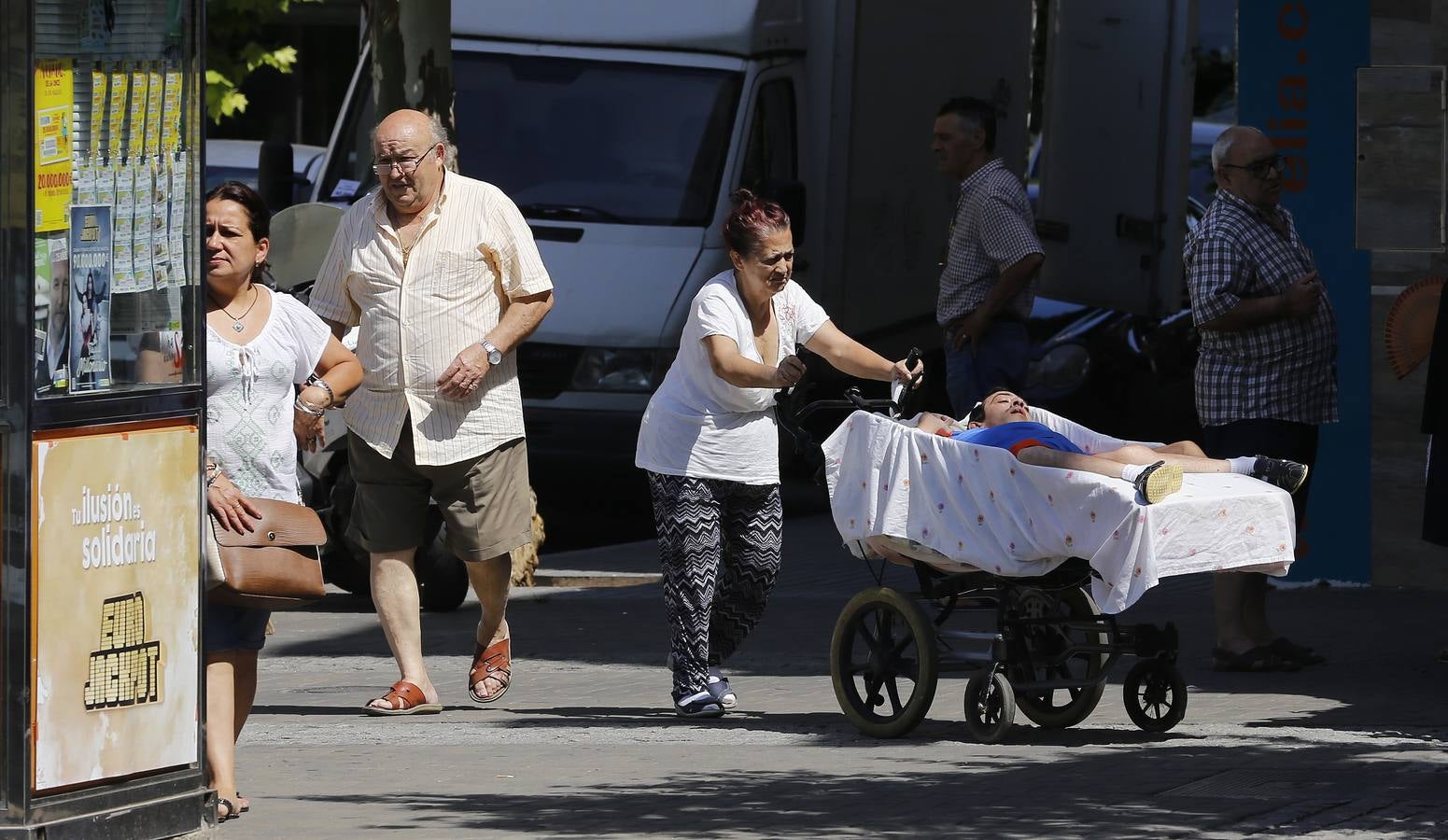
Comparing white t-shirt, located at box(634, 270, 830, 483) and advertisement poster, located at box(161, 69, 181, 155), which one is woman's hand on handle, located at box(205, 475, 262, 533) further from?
white t-shirt, located at box(634, 270, 830, 483)

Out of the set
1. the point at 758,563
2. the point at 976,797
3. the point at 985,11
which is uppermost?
the point at 985,11

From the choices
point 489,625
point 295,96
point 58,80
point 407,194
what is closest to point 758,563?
point 489,625

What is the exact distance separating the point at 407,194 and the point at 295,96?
885 inches

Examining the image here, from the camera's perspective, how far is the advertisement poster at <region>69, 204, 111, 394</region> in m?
5.59

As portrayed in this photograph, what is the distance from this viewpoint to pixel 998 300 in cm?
1032

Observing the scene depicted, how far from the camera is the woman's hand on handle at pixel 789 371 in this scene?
7.55 meters

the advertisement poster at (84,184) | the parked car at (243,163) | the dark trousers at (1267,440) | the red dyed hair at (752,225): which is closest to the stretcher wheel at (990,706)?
the red dyed hair at (752,225)

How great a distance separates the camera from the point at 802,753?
7.35m

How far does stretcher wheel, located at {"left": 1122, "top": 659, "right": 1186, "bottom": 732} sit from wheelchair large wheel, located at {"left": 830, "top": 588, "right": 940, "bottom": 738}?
2.03ft

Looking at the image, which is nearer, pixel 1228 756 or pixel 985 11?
pixel 1228 756

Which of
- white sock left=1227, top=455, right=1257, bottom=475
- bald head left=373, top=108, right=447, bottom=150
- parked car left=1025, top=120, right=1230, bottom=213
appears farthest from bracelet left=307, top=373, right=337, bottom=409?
parked car left=1025, top=120, right=1230, bottom=213

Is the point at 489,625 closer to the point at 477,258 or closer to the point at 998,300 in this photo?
the point at 477,258

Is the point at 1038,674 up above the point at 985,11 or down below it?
below

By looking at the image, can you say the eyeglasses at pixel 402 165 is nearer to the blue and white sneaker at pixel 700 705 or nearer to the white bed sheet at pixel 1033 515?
the white bed sheet at pixel 1033 515
